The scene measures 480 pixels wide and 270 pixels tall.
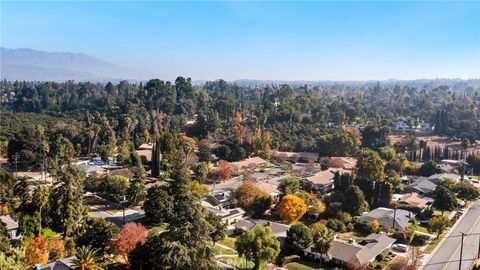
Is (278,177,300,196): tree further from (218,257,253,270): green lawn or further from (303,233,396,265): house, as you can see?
(218,257,253,270): green lawn

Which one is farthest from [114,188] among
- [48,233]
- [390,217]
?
[390,217]

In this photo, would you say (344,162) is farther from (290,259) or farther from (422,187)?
(290,259)

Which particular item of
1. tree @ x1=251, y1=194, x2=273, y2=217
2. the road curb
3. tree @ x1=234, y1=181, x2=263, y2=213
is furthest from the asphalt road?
tree @ x1=234, y1=181, x2=263, y2=213

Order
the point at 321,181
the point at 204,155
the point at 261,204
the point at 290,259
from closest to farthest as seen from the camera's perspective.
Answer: the point at 290,259
the point at 261,204
the point at 321,181
the point at 204,155

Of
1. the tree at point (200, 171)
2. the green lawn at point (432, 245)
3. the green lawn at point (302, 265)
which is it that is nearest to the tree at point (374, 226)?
the green lawn at point (432, 245)

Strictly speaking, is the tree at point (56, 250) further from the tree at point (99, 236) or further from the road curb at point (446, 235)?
the road curb at point (446, 235)

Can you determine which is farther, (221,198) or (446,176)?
(446,176)
